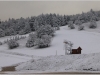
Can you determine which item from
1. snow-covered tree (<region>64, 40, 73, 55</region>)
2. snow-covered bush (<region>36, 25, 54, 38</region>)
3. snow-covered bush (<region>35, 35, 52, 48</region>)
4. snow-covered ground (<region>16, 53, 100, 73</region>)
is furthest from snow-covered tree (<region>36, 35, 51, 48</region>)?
snow-covered ground (<region>16, 53, 100, 73</region>)

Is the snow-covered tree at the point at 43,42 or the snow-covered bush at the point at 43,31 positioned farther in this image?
the snow-covered bush at the point at 43,31

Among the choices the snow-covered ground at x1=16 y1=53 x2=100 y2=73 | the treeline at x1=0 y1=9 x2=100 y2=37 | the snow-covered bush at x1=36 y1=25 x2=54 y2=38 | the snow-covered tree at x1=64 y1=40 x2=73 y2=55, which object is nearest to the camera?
the snow-covered ground at x1=16 y1=53 x2=100 y2=73

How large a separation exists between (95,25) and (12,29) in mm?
43871

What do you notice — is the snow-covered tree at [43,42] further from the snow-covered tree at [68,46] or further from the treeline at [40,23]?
the treeline at [40,23]

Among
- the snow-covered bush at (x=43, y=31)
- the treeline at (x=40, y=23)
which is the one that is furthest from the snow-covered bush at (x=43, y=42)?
the treeline at (x=40, y=23)

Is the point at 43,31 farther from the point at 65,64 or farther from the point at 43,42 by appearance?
the point at 65,64

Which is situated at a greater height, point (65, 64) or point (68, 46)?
point (68, 46)

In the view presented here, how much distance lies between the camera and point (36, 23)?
10244 centimetres

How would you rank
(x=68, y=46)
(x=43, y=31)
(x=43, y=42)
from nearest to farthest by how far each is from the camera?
(x=68, y=46)
(x=43, y=42)
(x=43, y=31)

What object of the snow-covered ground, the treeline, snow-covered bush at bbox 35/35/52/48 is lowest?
the snow-covered ground

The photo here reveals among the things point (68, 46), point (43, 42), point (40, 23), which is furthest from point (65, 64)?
point (40, 23)

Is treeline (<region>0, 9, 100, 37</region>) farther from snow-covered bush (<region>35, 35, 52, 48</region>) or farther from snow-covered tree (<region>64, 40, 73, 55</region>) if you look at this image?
snow-covered tree (<region>64, 40, 73, 55</region>)

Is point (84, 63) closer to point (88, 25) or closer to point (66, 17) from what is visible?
point (88, 25)

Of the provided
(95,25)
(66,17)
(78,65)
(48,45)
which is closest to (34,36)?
(48,45)
